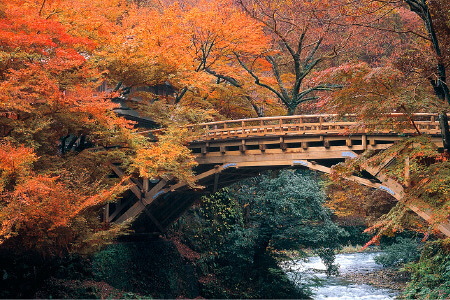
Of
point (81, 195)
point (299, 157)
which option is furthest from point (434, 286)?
point (81, 195)

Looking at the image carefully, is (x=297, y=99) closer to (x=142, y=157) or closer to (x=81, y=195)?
(x=142, y=157)

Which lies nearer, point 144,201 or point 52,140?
point 52,140

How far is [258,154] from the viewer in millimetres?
23203

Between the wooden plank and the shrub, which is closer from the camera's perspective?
the wooden plank

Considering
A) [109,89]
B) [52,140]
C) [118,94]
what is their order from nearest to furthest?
[52,140] < [118,94] < [109,89]

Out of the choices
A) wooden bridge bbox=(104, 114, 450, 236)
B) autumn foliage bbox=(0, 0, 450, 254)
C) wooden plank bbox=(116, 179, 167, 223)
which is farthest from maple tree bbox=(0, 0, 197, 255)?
wooden bridge bbox=(104, 114, 450, 236)

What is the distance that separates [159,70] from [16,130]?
780cm

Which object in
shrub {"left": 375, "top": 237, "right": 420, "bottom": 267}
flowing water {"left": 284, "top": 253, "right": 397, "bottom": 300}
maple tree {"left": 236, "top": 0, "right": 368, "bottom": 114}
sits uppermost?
maple tree {"left": 236, "top": 0, "right": 368, "bottom": 114}

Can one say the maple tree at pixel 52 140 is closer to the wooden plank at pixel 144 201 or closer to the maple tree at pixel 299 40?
the wooden plank at pixel 144 201

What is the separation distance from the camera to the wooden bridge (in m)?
20.8

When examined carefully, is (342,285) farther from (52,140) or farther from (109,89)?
(52,140)

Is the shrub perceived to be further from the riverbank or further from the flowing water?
the riverbank

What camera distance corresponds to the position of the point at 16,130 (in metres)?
17.2

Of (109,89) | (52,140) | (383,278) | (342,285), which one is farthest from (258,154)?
(383,278)
